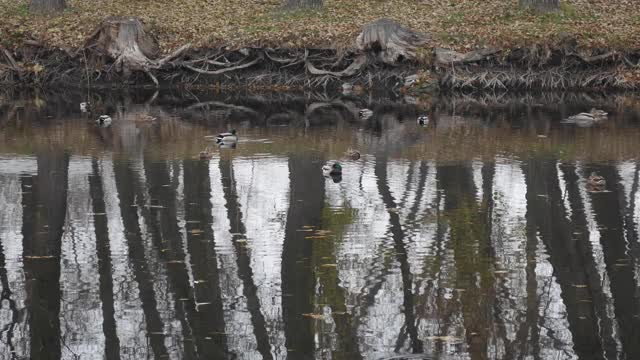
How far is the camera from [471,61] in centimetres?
3178

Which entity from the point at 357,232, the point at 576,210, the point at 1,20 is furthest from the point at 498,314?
the point at 1,20

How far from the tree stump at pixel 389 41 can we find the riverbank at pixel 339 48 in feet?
0.34

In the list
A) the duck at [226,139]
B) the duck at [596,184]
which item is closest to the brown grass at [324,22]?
the duck at [226,139]

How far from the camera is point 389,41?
31.8 m

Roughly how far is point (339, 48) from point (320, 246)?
66.5 ft

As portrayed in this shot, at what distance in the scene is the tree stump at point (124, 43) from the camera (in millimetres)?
33250

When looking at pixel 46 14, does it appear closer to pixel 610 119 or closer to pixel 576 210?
pixel 610 119

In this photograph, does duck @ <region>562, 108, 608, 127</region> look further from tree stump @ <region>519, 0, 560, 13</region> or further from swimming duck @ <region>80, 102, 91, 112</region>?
swimming duck @ <region>80, 102, 91, 112</region>

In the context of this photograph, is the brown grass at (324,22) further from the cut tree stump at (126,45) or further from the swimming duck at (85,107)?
the swimming duck at (85,107)

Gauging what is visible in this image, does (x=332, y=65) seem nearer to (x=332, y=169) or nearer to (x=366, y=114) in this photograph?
(x=366, y=114)

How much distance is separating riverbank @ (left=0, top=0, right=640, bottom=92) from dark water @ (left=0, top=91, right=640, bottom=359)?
887cm

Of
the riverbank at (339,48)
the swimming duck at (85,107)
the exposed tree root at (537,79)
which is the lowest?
the swimming duck at (85,107)

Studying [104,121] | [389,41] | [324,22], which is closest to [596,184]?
[104,121]

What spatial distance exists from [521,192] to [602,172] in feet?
7.25
